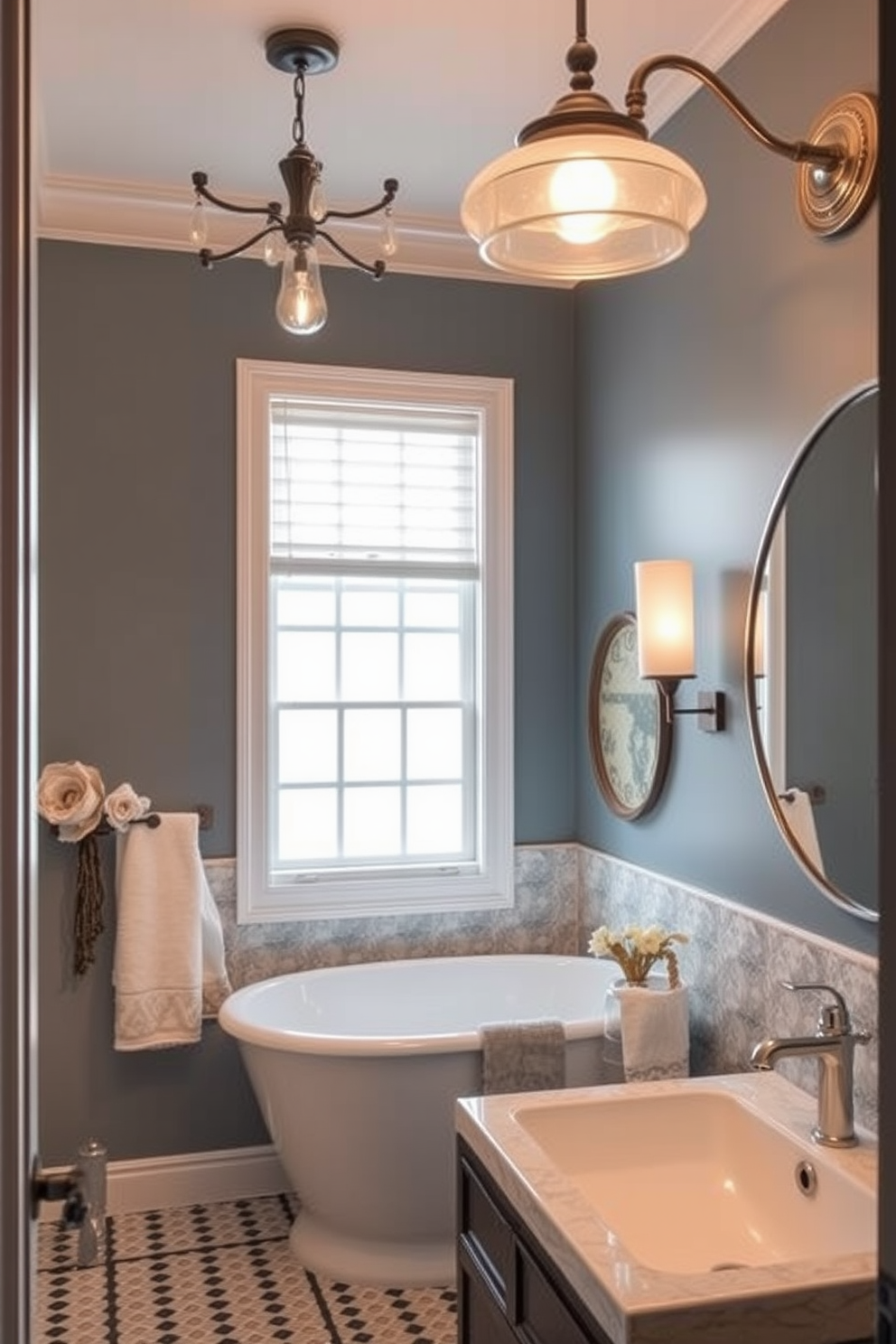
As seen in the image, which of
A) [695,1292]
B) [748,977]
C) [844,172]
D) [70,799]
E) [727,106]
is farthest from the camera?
[70,799]

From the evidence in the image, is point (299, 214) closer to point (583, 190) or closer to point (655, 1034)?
point (583, 190)

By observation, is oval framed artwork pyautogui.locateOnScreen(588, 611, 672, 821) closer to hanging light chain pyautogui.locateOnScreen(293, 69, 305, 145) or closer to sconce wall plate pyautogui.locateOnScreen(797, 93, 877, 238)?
sconce wall plate pyautogui.locateOnScreen(797, 93, 877, 238)

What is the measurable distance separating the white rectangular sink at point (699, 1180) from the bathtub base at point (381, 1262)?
1079 millimetres

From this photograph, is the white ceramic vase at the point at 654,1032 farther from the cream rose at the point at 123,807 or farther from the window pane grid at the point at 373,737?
the cream rose at the point at 123,807

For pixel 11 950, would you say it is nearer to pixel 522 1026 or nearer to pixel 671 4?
pixel 522 1026

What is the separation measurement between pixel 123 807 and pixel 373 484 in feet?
4.16

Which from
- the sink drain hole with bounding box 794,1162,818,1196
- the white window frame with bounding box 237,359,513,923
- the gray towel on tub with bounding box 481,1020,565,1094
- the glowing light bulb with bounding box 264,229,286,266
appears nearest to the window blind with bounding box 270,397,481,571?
the white window frame with bounding box 237,359,513,923

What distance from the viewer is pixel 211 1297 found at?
292cm

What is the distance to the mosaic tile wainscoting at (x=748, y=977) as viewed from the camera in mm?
2209

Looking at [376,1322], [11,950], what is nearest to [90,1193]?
[11,950]

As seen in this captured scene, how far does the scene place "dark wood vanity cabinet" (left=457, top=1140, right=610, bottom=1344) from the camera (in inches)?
65.2

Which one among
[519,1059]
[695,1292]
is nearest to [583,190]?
[695,1292]

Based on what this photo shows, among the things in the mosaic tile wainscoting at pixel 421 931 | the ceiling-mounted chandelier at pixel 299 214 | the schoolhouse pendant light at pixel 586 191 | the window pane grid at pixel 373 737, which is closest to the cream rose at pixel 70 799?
A: the mosaic tile wainscoting at pixel 421 931

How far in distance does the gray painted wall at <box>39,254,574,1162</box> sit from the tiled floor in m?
0.30
